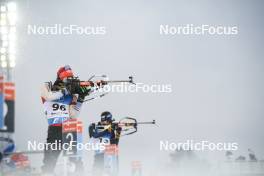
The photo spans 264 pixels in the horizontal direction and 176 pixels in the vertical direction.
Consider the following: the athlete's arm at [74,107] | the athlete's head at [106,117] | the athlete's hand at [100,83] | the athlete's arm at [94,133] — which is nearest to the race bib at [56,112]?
the athlete's arm at [74,107]

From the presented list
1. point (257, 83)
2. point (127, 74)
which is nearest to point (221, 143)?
point (257, 83)

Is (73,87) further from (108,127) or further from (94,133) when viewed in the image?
(108,127)

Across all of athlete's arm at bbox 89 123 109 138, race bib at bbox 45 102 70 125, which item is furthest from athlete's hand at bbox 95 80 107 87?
athlete's arm at bbox 89 123 109 138

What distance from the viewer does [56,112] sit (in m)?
11.1

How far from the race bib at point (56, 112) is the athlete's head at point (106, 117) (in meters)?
2.66

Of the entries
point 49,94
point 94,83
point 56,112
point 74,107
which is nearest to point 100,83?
point 94,83

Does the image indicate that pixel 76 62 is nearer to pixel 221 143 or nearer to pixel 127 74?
pixel 127 74

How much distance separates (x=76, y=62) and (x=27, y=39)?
5.55ft

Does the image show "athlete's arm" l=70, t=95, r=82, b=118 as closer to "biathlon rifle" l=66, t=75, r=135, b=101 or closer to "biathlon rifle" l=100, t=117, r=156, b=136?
"biathlon rifle" l=66, t=75, r=135, b=101

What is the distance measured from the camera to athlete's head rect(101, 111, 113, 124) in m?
13.8

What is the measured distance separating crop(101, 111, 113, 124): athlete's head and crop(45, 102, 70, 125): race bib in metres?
2.66

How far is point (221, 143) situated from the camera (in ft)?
44.4

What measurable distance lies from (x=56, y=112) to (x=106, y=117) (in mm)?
2977

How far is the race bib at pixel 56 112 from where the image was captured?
1099cm
